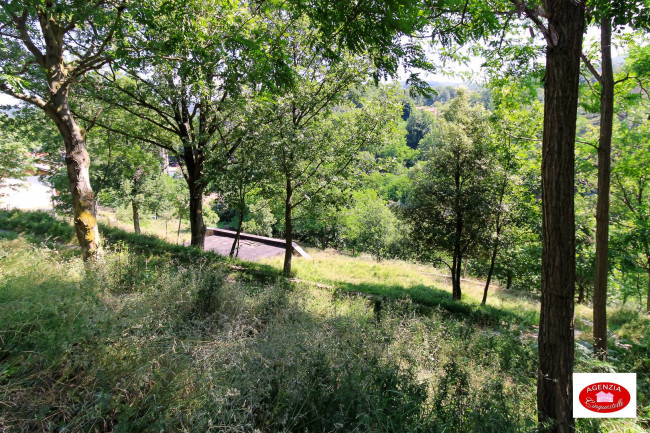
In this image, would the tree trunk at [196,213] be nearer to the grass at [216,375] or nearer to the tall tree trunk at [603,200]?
the grass at [216,375]

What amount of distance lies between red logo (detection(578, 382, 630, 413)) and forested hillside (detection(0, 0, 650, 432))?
0.16 meters

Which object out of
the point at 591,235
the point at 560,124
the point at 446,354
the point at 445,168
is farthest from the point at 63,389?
the point at 591,235

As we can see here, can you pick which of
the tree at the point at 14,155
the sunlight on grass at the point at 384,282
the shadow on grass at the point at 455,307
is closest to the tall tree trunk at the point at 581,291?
the sunlight on grass at the point at 384,282

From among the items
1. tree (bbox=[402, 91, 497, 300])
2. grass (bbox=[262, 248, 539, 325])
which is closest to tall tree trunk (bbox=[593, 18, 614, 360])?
grass (bbox=[262, 248, 539, 325])

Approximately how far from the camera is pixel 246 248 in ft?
67.4

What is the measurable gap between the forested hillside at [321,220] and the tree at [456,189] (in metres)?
0.08

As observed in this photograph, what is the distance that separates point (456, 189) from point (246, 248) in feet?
46.9

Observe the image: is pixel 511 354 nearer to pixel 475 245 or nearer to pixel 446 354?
pixel 446 354

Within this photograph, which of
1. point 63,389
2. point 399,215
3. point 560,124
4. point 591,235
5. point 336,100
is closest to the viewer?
point 63,389

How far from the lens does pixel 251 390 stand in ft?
7.52

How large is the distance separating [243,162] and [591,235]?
1375cm

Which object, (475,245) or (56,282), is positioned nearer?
(56,282)

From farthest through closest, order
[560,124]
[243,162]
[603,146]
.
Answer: [243,162] → [603,146] → [560,124]

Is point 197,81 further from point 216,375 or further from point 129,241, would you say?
point 129,241
